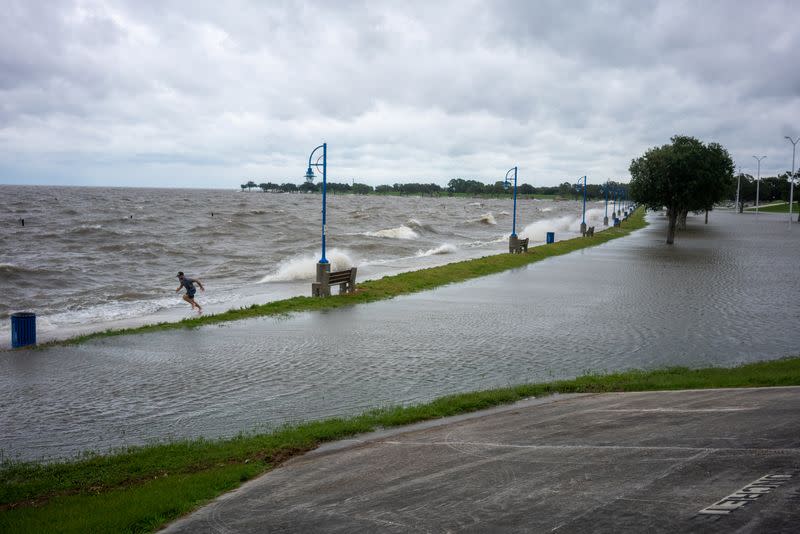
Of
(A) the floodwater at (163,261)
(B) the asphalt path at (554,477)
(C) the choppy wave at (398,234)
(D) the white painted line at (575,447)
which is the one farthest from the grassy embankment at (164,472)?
(C) the choppy wave at (398,234)

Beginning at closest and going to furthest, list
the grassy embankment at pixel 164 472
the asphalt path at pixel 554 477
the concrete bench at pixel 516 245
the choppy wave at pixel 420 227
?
the asphalt path at pixel 554 477
the grassy embankment at pixel 164 472
the concrete bench at pixel 516 245
the choppy wave at pixel 420 227

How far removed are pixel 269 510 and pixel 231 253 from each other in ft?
123

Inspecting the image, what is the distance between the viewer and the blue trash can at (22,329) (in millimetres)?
14172

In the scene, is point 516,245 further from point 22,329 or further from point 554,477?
point 554,477

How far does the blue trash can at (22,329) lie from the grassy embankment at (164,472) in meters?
7.60

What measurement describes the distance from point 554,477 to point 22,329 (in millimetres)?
12598

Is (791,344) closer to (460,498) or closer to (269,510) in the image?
(460,498)

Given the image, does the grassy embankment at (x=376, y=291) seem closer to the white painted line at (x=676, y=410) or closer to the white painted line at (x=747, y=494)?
the white painted line at (x=676, y=410)

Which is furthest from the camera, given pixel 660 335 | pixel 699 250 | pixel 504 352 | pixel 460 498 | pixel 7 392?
pixel 699 250

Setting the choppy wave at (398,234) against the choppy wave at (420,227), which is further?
the choppy wave at (420,227)

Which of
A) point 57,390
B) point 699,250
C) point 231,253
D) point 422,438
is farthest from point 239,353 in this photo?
point 699,250

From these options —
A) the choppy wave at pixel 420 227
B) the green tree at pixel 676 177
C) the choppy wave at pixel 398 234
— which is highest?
Result: the green tree at pixel 676 177

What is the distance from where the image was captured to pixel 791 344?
45.5 ft

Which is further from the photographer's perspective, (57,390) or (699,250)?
(699,250)
